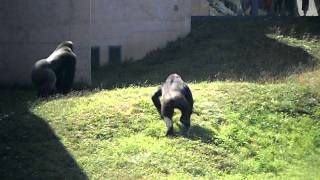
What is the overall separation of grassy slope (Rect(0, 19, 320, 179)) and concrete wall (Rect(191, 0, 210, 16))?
8.13 metres

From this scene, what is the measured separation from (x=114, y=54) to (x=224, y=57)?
10.4ft

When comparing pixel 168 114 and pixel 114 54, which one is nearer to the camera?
pixel 168 114

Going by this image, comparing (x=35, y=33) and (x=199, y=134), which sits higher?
(x=35, y=33)

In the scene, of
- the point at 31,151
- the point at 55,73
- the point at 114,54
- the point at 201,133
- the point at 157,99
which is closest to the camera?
the point at 31,151

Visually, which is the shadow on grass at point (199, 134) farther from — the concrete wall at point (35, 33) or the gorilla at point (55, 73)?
the concrete wall at point (35, 33)

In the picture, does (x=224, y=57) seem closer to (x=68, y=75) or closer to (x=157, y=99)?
(x=68, y=75)

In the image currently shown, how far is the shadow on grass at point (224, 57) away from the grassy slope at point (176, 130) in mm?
722

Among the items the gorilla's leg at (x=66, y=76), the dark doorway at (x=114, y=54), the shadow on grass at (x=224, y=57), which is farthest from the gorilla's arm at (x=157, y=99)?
the dark doorway at (x=114, y=54)

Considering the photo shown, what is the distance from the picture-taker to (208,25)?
20922 millimetres

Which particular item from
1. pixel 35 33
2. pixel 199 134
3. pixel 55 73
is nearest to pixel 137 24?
pixel 35 33

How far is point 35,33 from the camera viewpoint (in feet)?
49.8

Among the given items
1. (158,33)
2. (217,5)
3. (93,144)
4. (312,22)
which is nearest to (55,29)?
(158,33)

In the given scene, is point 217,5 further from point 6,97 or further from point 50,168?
point 50,168

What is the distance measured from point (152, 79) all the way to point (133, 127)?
5.59 meters
